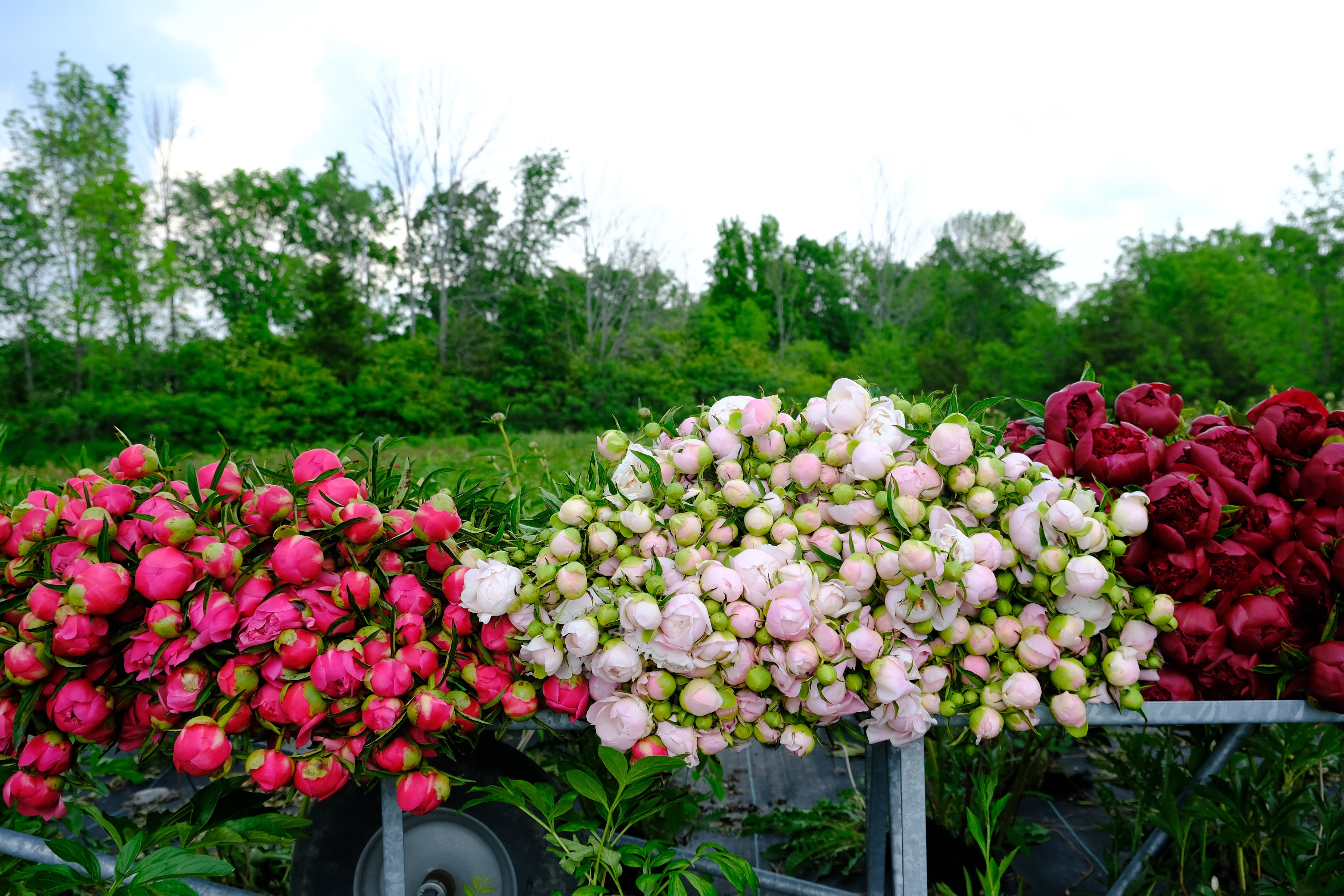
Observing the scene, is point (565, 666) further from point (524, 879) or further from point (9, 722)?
point (9, 722)

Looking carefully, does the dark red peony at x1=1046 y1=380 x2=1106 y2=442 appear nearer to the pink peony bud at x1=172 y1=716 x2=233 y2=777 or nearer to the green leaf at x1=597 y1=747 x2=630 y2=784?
the green leaf at x1=597 y1=747 x2=630 y2=784

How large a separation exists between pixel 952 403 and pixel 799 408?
0.22 metres

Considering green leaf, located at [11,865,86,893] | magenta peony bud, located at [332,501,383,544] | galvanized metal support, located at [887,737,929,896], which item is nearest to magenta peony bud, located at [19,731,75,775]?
green leaf, located at [11,865,86,893]

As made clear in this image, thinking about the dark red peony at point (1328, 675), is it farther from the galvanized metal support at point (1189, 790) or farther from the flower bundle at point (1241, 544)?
the galvanized metal support at point (1189, 790)

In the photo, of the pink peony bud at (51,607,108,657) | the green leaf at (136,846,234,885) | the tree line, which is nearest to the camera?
the green leaf at (136,846,234,885)

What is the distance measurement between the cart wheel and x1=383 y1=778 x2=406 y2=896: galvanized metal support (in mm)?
120

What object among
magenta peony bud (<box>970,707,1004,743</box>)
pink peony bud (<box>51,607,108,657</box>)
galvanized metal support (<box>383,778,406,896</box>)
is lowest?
galvanized metal support (<box>383,778,406,896</box>)

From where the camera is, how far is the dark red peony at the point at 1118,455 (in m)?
0.97

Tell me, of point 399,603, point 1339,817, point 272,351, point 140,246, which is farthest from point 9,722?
point 140,246

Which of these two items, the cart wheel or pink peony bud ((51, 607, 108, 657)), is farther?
the cart wheel

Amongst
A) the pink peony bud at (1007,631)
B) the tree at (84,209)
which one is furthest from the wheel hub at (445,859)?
the tree at (84,209)

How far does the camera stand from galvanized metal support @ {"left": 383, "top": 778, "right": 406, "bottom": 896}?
95cm

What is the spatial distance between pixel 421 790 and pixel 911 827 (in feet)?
2.15

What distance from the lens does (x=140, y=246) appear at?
13.8 meters
